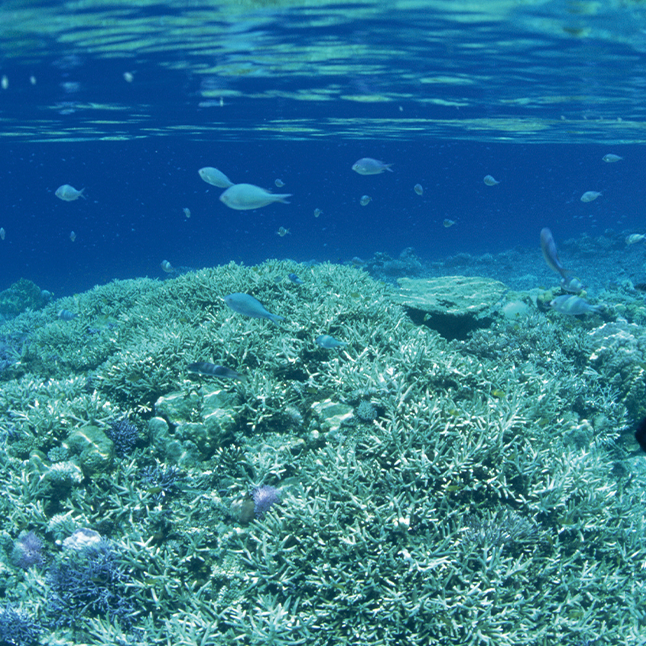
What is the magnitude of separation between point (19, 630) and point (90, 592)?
2.25 feet

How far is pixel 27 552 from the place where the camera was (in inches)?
167

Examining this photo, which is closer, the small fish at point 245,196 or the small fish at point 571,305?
the small fish at point 245,196

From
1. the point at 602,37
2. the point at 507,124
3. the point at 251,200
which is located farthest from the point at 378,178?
the point at 251,200

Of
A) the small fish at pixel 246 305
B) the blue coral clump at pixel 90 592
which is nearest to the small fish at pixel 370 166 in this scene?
the small fish at pixel 246 305

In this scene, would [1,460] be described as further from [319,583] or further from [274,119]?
[274,119]

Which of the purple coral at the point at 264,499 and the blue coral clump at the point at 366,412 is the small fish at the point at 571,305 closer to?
the blue coral clump at the point at 366,412

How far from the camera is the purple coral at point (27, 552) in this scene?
4.23 metres

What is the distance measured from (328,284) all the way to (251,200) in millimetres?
3045

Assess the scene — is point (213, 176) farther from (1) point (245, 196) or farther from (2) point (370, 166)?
(2) point (370, 166)

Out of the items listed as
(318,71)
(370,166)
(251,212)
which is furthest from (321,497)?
(251,212)

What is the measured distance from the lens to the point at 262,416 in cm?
496

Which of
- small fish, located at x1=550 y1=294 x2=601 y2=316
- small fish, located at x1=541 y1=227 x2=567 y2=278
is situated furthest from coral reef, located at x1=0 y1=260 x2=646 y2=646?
small fish, located at x1=541 y1=227 x2=567 y2=278

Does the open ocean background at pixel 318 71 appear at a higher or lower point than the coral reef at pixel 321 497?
higher

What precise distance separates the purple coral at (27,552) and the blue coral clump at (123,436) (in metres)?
1.14
